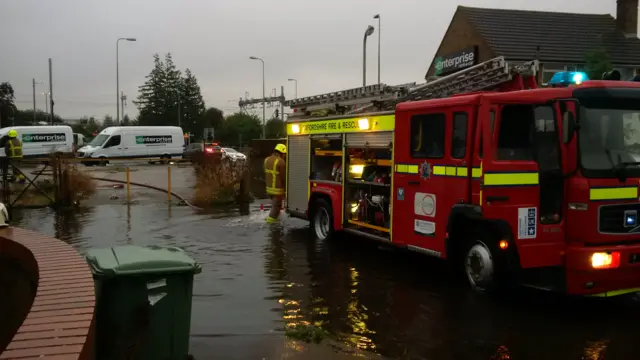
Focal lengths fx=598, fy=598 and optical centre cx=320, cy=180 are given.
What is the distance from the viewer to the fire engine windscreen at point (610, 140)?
235 inches

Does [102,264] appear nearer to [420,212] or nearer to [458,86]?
[420,212]

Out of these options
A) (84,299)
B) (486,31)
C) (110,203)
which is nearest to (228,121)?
(486,31)

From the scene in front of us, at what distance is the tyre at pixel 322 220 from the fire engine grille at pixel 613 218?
5069 millimetres

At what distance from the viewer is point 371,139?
352 inches

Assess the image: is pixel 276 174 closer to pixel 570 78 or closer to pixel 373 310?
pixel 373 310

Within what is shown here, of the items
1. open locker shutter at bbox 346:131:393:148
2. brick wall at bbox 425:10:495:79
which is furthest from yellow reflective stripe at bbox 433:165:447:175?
brick wall at bbox 425:10:495:79

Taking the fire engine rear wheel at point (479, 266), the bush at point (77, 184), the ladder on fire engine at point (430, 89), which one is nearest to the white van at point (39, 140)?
the bush at point (77, 184)

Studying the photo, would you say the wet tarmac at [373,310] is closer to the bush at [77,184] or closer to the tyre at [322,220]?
the tyre at [322,220]

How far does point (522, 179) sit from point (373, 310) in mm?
2096

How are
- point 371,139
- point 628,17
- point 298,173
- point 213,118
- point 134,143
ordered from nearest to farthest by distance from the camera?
point 371,139 → point 298,173 → point 628,17 → point 134,143 → point 213,118

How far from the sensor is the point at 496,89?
7789 millimetres

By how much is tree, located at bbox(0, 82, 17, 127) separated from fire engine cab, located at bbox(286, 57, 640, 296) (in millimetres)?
83040

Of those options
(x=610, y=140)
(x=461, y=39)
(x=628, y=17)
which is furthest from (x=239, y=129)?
(x=610, y=140)

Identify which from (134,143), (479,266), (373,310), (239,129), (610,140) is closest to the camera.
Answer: (610,140)
